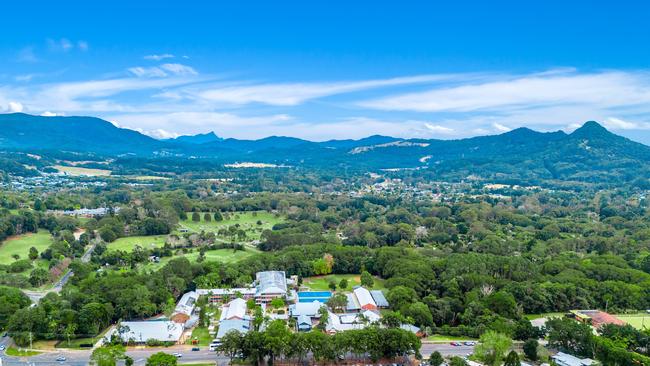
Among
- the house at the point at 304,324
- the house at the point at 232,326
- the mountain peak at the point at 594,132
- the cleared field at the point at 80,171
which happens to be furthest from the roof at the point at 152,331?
the mountain peak at the point at 594,132

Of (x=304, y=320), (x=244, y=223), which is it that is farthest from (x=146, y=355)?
(x=244, y=223)

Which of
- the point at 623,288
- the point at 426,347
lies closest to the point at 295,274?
the point at 426,347

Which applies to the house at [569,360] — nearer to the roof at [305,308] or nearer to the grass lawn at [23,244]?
the roof at [305,308]

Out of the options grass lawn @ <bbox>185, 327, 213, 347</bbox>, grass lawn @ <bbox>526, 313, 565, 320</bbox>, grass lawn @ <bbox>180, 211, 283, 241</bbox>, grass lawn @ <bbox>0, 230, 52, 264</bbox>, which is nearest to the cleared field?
grass lawn @ <bbox>180, 211, 283, 241</bbox>

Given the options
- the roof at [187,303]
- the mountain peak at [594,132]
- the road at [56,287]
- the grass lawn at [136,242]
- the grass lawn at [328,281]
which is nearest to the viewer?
the roof at [187,303]

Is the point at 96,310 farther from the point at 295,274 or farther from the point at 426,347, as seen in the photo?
the point at 426,347

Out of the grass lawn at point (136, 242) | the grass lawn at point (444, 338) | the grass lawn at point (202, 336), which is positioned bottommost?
the grass lawn at point (202, 336)
